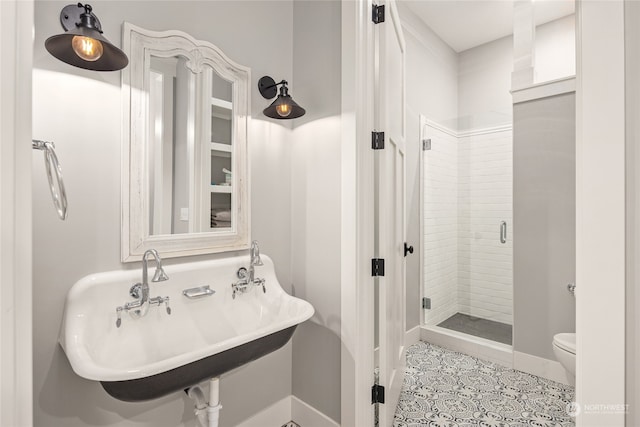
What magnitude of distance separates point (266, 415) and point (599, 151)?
6.04ft

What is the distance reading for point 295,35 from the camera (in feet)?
6.23

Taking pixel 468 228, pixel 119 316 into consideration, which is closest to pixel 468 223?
pixel 468 228

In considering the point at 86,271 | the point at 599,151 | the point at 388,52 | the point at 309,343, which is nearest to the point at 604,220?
the point at 599,151

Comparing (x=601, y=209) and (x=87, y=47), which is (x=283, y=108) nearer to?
(x=87, y=47)

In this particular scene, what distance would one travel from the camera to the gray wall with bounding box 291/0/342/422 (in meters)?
1.69

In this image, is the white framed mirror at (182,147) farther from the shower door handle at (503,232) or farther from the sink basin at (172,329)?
the shower door handle at (503,232)

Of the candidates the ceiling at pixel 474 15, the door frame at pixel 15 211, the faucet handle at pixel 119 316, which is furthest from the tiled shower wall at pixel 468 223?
the door frame at pixel 15 211

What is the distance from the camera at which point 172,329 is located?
4.51 feet

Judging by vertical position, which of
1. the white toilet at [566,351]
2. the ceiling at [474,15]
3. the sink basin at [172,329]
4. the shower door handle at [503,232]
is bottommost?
the white toilet at [566,351]

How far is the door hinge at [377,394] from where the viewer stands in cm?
168

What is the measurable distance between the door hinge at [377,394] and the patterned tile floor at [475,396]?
385mm

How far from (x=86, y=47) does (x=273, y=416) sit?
6.08ft

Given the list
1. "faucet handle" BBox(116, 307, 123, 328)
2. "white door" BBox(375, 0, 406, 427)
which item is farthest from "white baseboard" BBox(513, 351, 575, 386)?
"faucet handle" BBox(116, 307, 123, 328)

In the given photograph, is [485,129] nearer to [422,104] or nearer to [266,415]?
[422,104]
